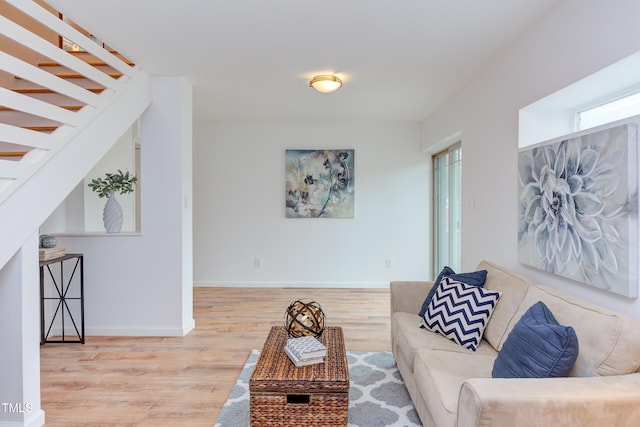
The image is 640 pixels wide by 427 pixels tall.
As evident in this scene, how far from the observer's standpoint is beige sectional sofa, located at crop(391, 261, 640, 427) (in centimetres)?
120

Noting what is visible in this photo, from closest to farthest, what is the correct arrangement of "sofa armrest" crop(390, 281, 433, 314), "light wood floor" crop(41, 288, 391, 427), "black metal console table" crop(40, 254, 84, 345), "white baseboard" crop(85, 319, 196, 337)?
1. "light wood floor" crop(41, 288, 391, 427)
2. "sofa armrest" crop(390, 281, 433, 314)
3. "black metal console table" crop(40, 254, 84, 345)
4. "white baseboard" crop(85, 319, 196, 337)

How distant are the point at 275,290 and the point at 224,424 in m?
3.23

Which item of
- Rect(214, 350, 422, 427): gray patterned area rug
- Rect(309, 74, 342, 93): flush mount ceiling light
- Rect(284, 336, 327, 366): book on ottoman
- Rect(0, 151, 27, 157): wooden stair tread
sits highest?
Rect(309, 74, 342, 93): flush mount ceiling light

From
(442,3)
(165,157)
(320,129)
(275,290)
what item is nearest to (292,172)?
(320,129)

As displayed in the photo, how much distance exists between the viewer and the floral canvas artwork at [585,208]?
1.66m

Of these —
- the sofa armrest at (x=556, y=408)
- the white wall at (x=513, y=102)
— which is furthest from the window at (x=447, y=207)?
the sofa armrest at (x=556, y=408)

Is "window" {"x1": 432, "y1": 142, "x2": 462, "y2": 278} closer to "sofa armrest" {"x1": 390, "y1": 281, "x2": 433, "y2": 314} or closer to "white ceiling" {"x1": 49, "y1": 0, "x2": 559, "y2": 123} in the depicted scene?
"white ceiling" {"x1": 49, "y1": 0, "x2": 559, "y2": 123}

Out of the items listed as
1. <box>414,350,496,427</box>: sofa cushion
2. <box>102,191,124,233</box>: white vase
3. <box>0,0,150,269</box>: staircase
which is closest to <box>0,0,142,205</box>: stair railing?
<box>0,0,150,269</box>: staircase

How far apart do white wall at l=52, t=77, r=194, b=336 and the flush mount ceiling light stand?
4.17 ft

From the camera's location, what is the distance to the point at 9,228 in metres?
1.98

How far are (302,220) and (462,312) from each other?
350 centimetres

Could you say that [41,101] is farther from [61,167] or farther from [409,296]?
[409,296]

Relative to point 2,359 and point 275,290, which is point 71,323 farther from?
point 275,290

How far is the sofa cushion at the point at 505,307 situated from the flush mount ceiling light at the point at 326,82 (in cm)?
216
